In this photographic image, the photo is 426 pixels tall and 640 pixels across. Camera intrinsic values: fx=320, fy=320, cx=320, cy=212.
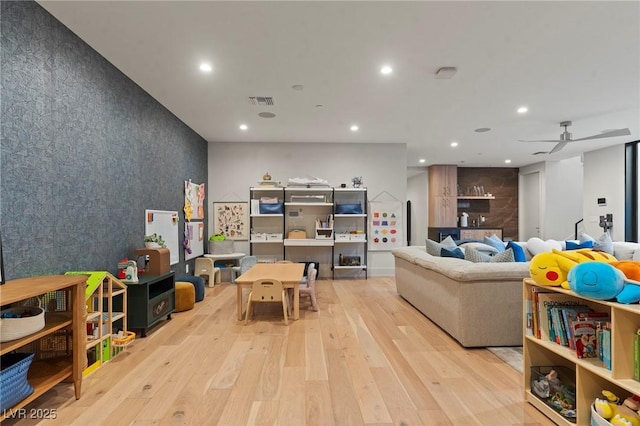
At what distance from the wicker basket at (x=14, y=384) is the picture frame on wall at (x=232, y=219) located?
4605 mm

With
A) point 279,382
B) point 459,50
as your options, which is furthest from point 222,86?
point 279,382

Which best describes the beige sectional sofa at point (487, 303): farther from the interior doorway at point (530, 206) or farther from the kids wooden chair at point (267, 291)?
the interior doorway at point (530, 206)

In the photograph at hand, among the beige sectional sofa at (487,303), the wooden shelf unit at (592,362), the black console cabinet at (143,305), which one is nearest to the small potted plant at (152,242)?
the black console cabinet at (143,305)

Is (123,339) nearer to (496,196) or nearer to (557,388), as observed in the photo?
(557,388)

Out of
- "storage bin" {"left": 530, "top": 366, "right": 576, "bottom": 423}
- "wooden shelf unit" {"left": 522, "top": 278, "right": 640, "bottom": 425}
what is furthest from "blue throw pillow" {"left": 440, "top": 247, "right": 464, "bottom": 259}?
"storage bin" {"left": 530, "top": 366, "right": 576, "bottom": 423}

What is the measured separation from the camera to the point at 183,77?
11.6 ft

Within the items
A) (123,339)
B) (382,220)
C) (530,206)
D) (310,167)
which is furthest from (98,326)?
(530,206)

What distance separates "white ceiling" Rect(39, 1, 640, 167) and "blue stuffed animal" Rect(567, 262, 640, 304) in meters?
1.95

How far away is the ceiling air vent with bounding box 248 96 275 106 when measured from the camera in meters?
4.12

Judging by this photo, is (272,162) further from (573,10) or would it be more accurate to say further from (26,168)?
(573,10)

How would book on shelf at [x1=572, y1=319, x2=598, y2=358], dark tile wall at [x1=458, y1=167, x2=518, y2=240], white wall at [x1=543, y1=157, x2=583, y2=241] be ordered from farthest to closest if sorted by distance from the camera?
dark tile wall at [x1=458, y1=167, x2=518, y2=240] < white wall at [x1=543, y1=157, x2=583, y2=241] < book on shelf at [x1=572, y1=319, x2=598, y2=358]

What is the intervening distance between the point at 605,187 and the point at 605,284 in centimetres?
729

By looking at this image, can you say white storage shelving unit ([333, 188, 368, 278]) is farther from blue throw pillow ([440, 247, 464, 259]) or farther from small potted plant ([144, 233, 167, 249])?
small potted plant ([144, 233, 167, 249])

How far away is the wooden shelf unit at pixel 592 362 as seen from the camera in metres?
1.55
